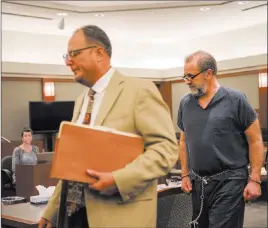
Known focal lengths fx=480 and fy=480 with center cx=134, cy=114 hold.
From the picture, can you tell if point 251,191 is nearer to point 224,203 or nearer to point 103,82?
point 224,203

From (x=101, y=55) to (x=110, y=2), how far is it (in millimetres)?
6852

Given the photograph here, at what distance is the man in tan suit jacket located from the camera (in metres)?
1.64

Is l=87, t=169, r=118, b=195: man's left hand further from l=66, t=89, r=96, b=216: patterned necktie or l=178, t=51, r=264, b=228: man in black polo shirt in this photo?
l=178, t=51, r=264, b=228: man in black polo shirt

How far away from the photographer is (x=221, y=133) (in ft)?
9.23

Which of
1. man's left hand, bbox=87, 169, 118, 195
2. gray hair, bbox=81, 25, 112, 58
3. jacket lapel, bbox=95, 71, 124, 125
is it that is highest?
gray hair, bbox=81, 25, 112, 58

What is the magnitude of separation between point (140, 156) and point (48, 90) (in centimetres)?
935

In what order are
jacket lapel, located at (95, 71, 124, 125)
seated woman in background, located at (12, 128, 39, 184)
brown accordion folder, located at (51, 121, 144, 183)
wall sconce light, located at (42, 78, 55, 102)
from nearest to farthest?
brown accordion folder, located at (51, 121, 144, 183) → jacket lapel, located at (95, 71, 124, 125) → seated woman in background, located at (12, 128, 39, 184) → wall sconce light, located at (42, 78, 55, 102)

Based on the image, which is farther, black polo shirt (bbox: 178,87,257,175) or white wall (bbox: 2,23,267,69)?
white wall (bbox: 2,23,267,69)

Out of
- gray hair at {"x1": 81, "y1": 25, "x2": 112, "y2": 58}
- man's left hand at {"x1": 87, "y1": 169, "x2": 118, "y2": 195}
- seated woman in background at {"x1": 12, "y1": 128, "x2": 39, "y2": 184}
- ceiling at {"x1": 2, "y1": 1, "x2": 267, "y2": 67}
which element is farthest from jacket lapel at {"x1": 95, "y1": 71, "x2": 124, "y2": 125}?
ceiling at {"x1": 2, "y1": 1, "x2": 267, "y2": 67}

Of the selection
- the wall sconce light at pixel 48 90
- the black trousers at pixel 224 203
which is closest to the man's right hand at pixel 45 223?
the black trousers at pixel 224 203

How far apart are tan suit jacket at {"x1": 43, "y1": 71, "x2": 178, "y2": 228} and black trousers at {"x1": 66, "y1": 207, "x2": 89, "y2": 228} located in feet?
0.35

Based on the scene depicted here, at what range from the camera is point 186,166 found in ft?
10.2

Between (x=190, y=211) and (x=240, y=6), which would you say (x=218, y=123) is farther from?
(x=240, y=6)

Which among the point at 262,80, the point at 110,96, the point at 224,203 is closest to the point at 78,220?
the point at 110,96
